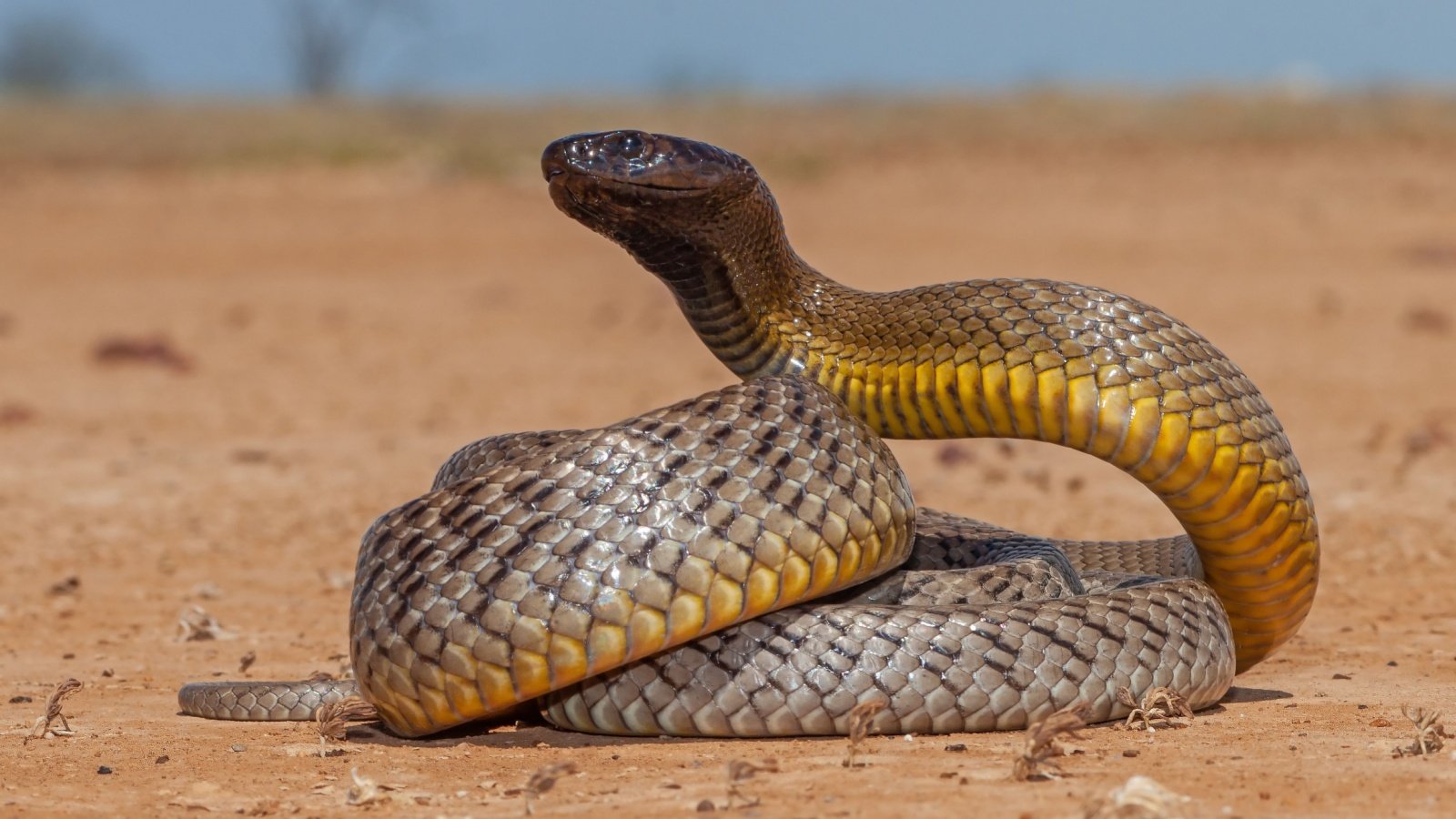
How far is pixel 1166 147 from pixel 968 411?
32781mm

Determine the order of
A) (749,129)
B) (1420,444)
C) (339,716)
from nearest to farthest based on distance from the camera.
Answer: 1. (339,716)
2. (1420,444)
3. (749,129)

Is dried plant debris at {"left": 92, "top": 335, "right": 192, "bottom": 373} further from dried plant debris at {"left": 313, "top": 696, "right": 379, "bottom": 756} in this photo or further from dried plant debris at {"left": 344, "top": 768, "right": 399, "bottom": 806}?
dried plant debris at {"left": 344, "top": 768, "right": 399, "bottom": 806}

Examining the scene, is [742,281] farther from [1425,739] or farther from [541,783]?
[1425,739]

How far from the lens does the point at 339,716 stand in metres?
6.25

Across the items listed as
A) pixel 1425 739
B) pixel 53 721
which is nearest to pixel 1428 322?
pixel 1425 739

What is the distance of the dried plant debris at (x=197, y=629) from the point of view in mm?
8659

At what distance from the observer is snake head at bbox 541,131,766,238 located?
254 inches

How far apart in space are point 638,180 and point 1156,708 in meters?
2.58

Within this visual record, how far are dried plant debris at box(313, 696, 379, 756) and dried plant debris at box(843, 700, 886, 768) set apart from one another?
5.79 feet

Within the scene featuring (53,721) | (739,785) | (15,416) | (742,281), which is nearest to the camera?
(739,785)

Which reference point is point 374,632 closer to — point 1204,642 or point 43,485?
point 1204,642

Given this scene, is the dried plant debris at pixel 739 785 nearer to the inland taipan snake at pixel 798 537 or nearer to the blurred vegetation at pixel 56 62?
the inland taipan snake at pixel 798 537

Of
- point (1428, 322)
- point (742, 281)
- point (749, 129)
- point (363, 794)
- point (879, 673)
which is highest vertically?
point (749, 129)

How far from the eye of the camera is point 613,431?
5.90 metres
